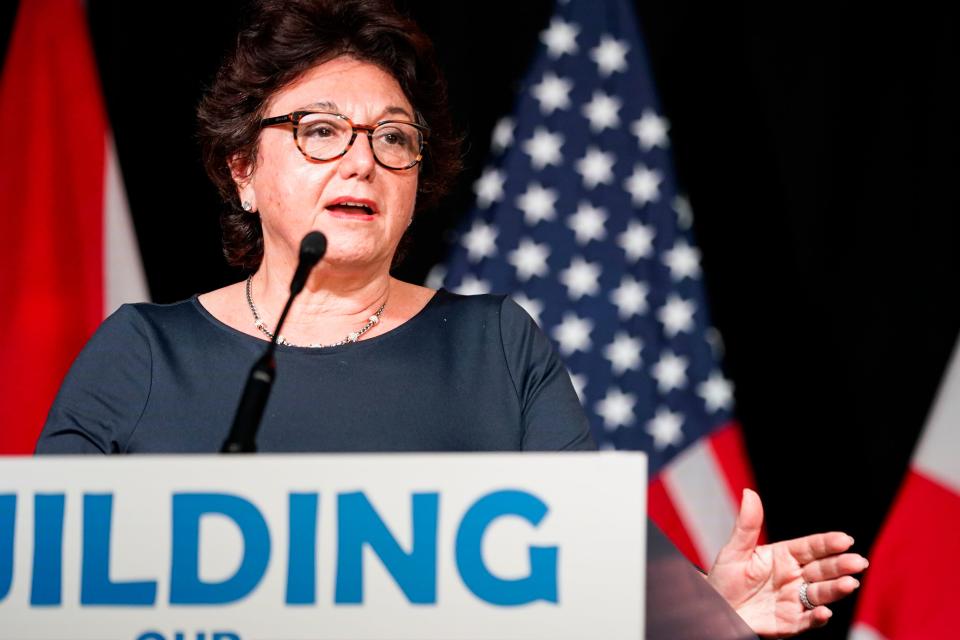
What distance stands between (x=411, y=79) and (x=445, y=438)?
0.58m

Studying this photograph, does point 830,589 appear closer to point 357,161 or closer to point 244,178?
point 357,161

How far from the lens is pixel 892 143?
7.98 feet

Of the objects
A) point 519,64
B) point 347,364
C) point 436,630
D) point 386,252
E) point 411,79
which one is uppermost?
point 519,64

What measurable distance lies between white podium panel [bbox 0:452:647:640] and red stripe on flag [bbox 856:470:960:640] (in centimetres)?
172

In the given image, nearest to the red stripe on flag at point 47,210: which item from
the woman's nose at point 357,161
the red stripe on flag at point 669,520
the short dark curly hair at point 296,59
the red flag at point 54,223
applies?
the red flag at point 54,223

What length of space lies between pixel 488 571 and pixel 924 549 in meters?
1.81

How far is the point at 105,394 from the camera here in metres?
1.44

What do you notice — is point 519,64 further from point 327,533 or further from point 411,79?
point 327,533

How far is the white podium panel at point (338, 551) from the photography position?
88cm

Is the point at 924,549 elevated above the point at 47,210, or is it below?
below

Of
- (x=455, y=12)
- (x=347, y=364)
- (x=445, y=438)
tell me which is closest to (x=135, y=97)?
(x=455, y=12)

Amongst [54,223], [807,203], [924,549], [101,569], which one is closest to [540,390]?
[101,569]

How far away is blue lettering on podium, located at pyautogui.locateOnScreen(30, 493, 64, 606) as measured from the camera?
0.90m

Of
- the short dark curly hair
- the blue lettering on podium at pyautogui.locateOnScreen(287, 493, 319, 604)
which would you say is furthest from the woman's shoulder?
the blue lettering on podium at pyautogui.locateOnScreen(287, 493, 319, 604)
